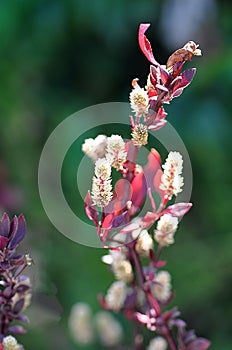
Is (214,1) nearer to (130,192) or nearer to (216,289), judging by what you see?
(216,289)

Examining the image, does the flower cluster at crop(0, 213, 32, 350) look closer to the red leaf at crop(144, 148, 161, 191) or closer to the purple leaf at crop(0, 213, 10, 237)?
the purple leaf at crop(0, 213, 10, 237)

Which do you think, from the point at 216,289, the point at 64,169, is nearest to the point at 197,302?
the point at 216,289

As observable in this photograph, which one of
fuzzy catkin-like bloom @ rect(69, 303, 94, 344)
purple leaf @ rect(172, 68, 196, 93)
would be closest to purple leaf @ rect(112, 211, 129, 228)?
purple leaf @ rect(172, 68, 196, 93)

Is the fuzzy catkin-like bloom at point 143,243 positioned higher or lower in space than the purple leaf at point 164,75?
lower

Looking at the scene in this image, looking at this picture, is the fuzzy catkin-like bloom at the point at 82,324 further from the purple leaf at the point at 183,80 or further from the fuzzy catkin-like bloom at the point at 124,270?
the purple leaf at the point at 183,80

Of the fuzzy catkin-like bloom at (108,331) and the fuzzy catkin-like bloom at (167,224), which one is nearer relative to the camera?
the fuzzy catkin-like bloom at (167,224)

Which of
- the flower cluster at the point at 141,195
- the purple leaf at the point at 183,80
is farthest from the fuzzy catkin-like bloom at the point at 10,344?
the purple leaf at the point at 183,80

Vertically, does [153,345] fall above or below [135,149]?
below
